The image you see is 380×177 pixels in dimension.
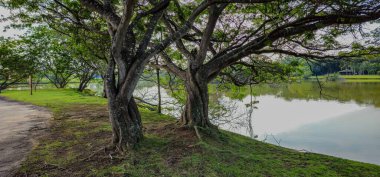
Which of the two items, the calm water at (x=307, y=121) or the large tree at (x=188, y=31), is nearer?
the large tree at (x=188, y=31)

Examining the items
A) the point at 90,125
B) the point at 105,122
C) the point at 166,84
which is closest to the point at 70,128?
the point at 90,125

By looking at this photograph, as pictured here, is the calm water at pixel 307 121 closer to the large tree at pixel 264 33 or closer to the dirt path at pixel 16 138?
the large tree at pixel 264 33

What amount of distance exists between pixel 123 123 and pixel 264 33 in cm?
476

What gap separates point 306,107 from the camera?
27516 mm

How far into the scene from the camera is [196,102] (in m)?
7.93

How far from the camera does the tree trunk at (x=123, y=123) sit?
5.85 m

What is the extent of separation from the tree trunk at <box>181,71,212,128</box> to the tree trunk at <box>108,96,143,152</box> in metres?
2.10

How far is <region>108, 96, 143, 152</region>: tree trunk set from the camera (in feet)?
19.2

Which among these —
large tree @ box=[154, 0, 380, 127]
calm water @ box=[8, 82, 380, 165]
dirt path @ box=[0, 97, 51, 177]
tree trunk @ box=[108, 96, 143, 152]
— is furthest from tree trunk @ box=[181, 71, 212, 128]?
dirt path @ box=[0, 97, 51, 177]

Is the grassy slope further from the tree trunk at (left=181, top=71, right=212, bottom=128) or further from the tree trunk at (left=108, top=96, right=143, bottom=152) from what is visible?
the tree trunk at (left=181, top=71, right=212, bottom=128)

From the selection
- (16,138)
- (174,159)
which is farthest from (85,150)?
(16,138)

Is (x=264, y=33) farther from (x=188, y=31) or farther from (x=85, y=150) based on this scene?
(x=85, y=150)

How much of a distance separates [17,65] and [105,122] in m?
19.3

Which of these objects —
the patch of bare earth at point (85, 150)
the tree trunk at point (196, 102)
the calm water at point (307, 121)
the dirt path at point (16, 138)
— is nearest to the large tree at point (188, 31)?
the tree trunk at point (196, 102)
